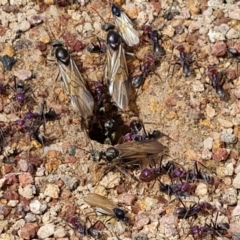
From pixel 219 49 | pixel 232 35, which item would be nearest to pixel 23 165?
pixel 219 49

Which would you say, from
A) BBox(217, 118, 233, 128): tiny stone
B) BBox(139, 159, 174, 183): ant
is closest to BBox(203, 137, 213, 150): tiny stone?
BBox(217, 118, 233, 128): tiny stone

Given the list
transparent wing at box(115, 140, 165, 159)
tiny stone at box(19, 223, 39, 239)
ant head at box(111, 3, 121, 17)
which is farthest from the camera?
ant head at box(111, 3, 121, 17)

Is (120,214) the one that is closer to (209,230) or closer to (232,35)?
(209,230)

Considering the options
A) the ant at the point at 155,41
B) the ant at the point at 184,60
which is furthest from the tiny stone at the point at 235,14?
the ant at the point at 155,41

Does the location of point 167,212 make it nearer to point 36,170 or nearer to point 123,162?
point 123,162

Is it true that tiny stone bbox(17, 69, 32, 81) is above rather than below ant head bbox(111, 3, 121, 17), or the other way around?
below

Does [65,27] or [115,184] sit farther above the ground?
[65,27]

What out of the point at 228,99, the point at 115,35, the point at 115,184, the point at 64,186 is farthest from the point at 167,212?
the point at 115,35

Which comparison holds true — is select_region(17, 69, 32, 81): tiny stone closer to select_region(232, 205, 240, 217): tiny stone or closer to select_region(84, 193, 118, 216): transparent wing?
select_region(84, 193, 118, 216): transparent wing

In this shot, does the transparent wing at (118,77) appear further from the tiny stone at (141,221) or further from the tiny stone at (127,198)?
the tiny stone at (141,221)
